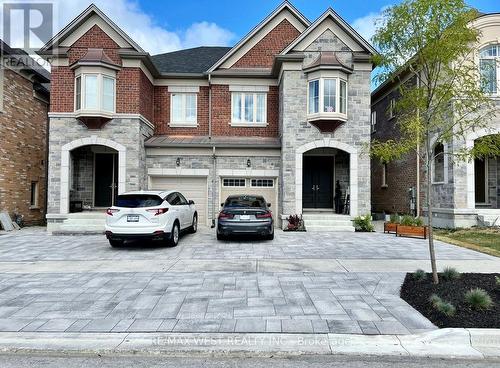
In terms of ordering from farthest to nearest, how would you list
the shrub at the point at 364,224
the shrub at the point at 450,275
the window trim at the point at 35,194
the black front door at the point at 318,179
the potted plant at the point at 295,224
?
the window trim at the point at 35,194 < the black front door at the point at 318,179 < the shrub at the point at 364,224 < the potted plant at the point at 295,224 < the shrub at the point at 450,275

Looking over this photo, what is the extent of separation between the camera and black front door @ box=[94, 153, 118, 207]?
17609 millimetres

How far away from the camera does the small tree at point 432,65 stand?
21.0 feet

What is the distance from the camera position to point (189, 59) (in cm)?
1998

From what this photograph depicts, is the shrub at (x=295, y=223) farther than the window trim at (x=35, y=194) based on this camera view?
No

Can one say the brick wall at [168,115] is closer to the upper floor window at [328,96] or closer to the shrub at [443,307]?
the upper floor window at [328,96]

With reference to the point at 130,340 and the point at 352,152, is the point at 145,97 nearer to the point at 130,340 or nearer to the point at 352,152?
the point at 352,152

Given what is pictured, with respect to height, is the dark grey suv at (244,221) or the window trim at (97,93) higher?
the window trim at (97,93)

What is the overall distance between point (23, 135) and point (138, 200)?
11170mm

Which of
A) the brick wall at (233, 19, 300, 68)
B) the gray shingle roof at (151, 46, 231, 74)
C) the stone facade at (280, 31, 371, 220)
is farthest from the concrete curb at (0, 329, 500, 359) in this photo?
the brick wall at (233, 19, 300, 68)

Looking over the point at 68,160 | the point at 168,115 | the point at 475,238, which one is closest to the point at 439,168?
the point at 475,238

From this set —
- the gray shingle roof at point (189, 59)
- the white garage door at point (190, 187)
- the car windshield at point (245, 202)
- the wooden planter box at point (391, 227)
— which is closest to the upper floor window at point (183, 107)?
the gray shingle roof at point (189, 59)

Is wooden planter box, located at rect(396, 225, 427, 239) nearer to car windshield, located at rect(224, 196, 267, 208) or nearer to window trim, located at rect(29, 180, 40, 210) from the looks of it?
car windshield, located at rect(224, 196, 267, 208)

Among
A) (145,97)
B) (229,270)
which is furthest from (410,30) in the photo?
(145,97)

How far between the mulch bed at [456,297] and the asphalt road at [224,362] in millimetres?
870
